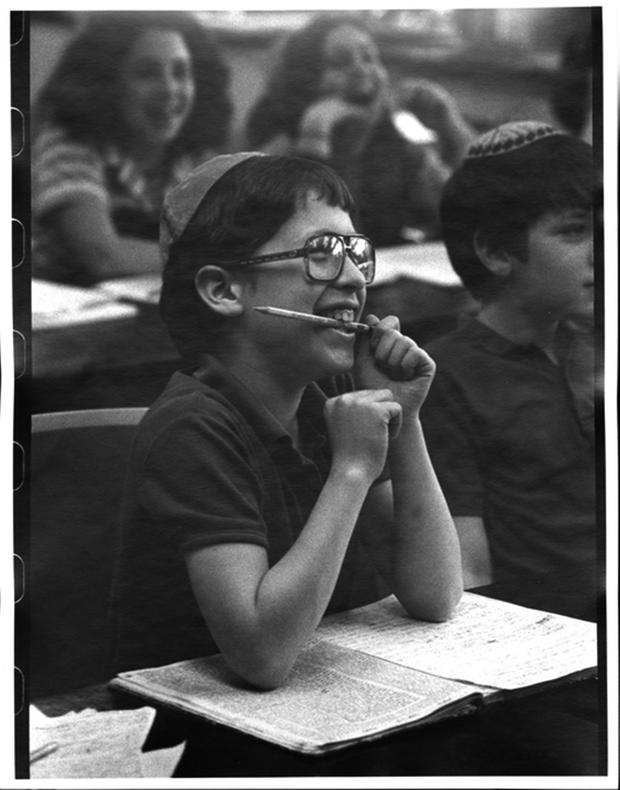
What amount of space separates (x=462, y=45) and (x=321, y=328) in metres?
0.81

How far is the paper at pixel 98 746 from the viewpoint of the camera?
279 centimetres

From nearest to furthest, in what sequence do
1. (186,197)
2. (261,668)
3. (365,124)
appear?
(261,668) → (186,197) → (365,124)

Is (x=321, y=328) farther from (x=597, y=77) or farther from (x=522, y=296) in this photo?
(x=597, y=77)

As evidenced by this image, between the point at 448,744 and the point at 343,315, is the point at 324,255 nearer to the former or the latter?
the point at 343,315

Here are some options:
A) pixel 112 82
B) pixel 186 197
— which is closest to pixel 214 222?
pixel 186 197

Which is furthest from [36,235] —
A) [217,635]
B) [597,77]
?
[597,77]

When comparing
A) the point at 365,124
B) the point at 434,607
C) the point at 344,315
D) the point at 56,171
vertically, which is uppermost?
the point at 365,124

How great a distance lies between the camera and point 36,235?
2.93m

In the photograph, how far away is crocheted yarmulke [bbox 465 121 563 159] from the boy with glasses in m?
0.37

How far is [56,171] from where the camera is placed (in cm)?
293

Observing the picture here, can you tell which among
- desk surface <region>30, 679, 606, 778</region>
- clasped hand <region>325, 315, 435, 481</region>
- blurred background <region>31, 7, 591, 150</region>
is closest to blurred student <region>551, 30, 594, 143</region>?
blurred background <region>31, 7, 591, 150</region>

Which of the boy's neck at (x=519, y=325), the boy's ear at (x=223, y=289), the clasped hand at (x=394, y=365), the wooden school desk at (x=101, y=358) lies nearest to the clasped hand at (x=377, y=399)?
the clasped hand at (x=394, y=365)

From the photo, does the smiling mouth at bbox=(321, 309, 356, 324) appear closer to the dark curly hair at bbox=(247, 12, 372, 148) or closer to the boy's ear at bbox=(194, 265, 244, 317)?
the boy's ear at bbox=(194, 265, 244, 317)

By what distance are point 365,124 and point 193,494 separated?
1.02 meters
